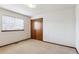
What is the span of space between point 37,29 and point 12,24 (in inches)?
77.3

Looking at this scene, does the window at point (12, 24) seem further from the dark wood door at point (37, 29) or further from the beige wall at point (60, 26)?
the beige wall at point (60, 26)

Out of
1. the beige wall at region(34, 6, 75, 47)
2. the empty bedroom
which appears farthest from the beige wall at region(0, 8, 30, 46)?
the beige wall at region(34, 6, 75, 47)

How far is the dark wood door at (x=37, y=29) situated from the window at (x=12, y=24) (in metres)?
1.05

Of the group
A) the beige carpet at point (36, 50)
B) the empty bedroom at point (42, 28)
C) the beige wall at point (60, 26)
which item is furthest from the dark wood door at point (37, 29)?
the beige carpet at point (36, 50)

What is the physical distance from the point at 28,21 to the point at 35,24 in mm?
666

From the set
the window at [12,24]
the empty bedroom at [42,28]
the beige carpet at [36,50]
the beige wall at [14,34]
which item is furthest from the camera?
the window at [12,24]

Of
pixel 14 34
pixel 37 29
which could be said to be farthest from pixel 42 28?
pixel 14 34

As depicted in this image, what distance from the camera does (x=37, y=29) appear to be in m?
5.86

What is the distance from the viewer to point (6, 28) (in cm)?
415

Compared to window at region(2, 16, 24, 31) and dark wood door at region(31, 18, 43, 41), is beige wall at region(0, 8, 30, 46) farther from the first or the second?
dark wood door at region(31, 18, 43, 41)

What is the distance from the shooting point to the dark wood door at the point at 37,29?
217 inches

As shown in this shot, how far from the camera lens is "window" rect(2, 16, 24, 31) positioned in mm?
4065
